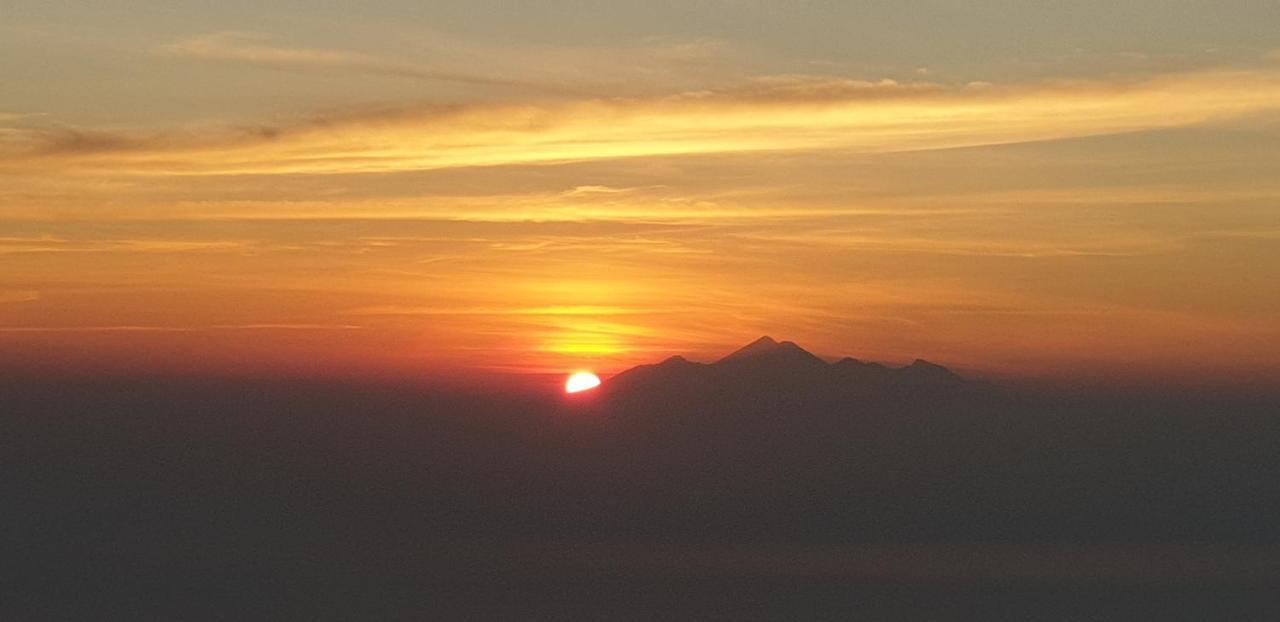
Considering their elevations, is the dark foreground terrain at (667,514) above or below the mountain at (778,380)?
below

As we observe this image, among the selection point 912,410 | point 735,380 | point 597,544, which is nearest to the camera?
point 597,544

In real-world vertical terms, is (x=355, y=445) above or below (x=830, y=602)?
above

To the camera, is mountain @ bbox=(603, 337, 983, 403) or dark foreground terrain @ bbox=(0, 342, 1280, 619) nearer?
dark foreground terrain @ bbox=(0, 342, 1280, 619)

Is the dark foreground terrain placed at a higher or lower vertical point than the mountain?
lower

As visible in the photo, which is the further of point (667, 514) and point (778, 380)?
point (778, 380)

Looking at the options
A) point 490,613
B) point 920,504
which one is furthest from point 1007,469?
point 490,613

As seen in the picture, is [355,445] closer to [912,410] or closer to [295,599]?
[912,410]

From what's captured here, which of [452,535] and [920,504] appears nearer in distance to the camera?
[452,535]

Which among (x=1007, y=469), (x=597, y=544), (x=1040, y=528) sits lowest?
(x=597, y=544)

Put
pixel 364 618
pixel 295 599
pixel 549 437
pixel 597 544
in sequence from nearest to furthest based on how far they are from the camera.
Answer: pixel 364 618 < pixel 295 599 < pixel 597 544 < pixel 549 437

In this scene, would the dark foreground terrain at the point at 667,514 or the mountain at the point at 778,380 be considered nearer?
the dark foreground terrain at the point at 667,514
